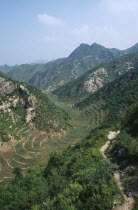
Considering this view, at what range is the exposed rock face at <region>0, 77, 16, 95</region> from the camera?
354 ft

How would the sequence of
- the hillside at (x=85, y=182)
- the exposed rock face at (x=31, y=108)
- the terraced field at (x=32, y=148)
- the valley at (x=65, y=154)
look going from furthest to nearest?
1. the exposed rock face at (x=31, y=108)
2. the terraced field at (x=32, y=148)
3. the valley at (x=65, y=154)
4. the hillside at (x=85, y=182)

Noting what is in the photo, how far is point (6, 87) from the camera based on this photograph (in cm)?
10881

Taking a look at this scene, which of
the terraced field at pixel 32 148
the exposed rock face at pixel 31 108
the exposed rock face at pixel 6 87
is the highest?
the exposed rock face at pixel 6 87

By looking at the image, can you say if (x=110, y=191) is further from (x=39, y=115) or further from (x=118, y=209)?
(x=39, y=115)

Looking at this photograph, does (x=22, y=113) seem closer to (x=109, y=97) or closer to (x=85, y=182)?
(x=109, y=97)

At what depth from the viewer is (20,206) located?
29359 millimetres

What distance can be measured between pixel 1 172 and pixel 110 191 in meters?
49.6

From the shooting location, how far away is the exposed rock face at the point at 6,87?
107938 mm

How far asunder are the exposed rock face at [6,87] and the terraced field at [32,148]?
1222 inches

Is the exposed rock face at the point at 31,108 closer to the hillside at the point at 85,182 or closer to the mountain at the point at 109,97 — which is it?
the hillside at the point at 85,182

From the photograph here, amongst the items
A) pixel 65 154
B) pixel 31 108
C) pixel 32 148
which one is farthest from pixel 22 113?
pixel 65 154

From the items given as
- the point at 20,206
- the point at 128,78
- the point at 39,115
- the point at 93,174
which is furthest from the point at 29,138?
the point at 128,78

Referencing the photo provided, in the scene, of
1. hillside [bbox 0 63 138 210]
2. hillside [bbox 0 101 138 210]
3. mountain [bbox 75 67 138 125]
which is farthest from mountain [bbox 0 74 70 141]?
hillside [bbox 0 101 138 210]

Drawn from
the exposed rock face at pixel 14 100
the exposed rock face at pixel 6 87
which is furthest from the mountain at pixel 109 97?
the exposed rock face at pixel 6 87
